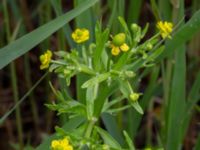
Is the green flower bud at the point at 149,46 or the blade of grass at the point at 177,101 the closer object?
the green flower bud at the point at 149,46

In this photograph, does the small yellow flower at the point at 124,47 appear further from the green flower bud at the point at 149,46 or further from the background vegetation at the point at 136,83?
the background vegetation at the point at 136,83

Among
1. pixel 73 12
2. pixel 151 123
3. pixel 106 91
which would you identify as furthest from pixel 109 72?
pixel 151 123

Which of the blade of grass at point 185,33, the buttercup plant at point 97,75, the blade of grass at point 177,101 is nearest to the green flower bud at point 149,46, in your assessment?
the buttercup plant at point 97,75

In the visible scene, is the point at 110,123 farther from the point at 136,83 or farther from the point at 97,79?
the point at 97,79

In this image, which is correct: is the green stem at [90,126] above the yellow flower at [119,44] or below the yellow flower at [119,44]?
below

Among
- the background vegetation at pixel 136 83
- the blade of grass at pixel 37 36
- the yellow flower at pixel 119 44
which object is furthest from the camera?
the background vegetation at pixel 136 83

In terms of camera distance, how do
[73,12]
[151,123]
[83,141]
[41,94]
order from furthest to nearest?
[41,94] < [151,123] < [73,12] < [83,141]

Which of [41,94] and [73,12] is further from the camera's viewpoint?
[41,94]

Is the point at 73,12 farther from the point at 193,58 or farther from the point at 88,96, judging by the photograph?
the point at 193,58

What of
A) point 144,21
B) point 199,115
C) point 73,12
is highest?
point 73,12
